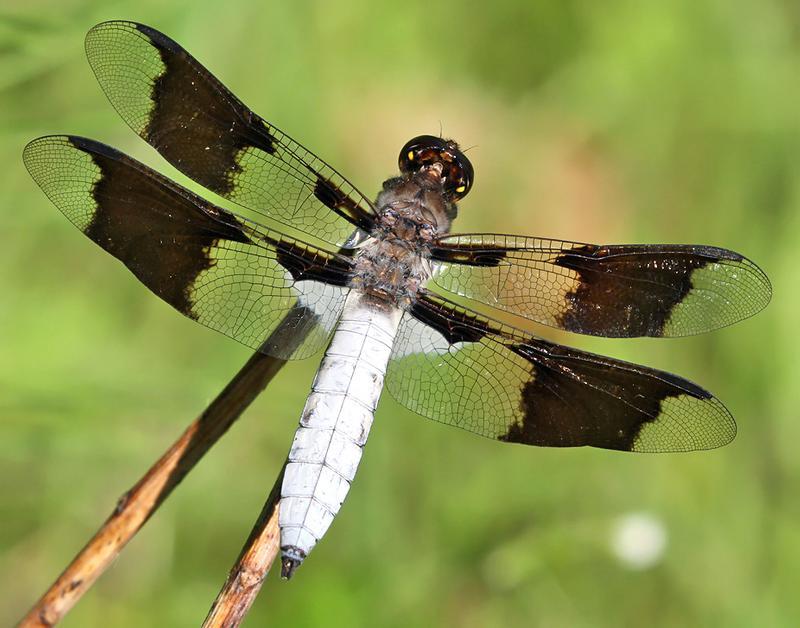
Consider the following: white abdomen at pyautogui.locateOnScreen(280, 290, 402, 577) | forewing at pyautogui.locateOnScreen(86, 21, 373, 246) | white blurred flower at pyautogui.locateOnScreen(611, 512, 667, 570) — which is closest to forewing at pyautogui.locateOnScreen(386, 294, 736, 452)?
white abdomen at pyautogui.locateOnScreen(280, 290, 402, 577)

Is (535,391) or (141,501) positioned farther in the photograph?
(535,391)

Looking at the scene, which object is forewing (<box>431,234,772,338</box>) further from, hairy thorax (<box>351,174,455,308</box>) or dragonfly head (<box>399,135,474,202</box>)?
dragonfly head (<box>399,135,474,202</box>)

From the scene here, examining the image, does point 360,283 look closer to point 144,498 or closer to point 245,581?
point 144,498

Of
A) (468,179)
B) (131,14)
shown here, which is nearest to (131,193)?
(468,179)

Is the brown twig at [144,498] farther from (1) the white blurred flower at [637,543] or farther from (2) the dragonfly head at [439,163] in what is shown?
(1) the white blurred flower at [637,543]

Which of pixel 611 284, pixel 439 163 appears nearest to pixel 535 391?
pixel 611 284

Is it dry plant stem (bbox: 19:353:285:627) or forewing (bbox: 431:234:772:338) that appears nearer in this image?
dry plant stem (bbox: 19:353:285:627)
